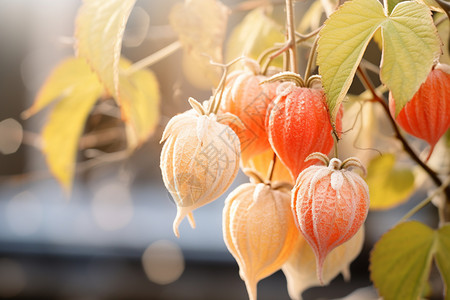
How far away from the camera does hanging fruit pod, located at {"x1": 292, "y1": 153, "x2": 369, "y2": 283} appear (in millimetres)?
213

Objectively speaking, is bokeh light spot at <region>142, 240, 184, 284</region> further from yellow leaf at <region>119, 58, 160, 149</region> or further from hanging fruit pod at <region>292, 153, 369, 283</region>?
hanging fruit pod at <region>292, 153, 369, 283</region>

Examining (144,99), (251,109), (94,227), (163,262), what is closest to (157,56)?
(144,99)

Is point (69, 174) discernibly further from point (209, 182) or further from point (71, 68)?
point (209, 182)

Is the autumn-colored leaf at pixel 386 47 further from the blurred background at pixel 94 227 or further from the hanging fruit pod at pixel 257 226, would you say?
the blurred background at pixel 94 227

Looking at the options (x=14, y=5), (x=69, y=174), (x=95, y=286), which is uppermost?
(x=14, y=5)

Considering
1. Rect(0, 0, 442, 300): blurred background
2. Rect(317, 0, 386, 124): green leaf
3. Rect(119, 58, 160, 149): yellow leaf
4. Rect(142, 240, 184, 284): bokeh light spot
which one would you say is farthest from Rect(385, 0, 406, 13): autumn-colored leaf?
Rect(142, 240, 184, 284): bokeh light spot

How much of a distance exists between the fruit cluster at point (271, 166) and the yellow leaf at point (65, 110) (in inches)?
9.5

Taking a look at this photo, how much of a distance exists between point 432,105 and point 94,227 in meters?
1.56

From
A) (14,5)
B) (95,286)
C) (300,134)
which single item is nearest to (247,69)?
(300,134)

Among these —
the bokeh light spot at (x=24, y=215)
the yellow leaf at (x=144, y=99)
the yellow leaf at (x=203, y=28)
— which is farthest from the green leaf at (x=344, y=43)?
the bokeh light spot at (x=24, y=215)

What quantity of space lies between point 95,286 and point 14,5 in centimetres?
96

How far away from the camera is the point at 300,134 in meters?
0.22

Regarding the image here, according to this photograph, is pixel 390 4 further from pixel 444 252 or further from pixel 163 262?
pixel 163 262

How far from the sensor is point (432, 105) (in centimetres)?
23
